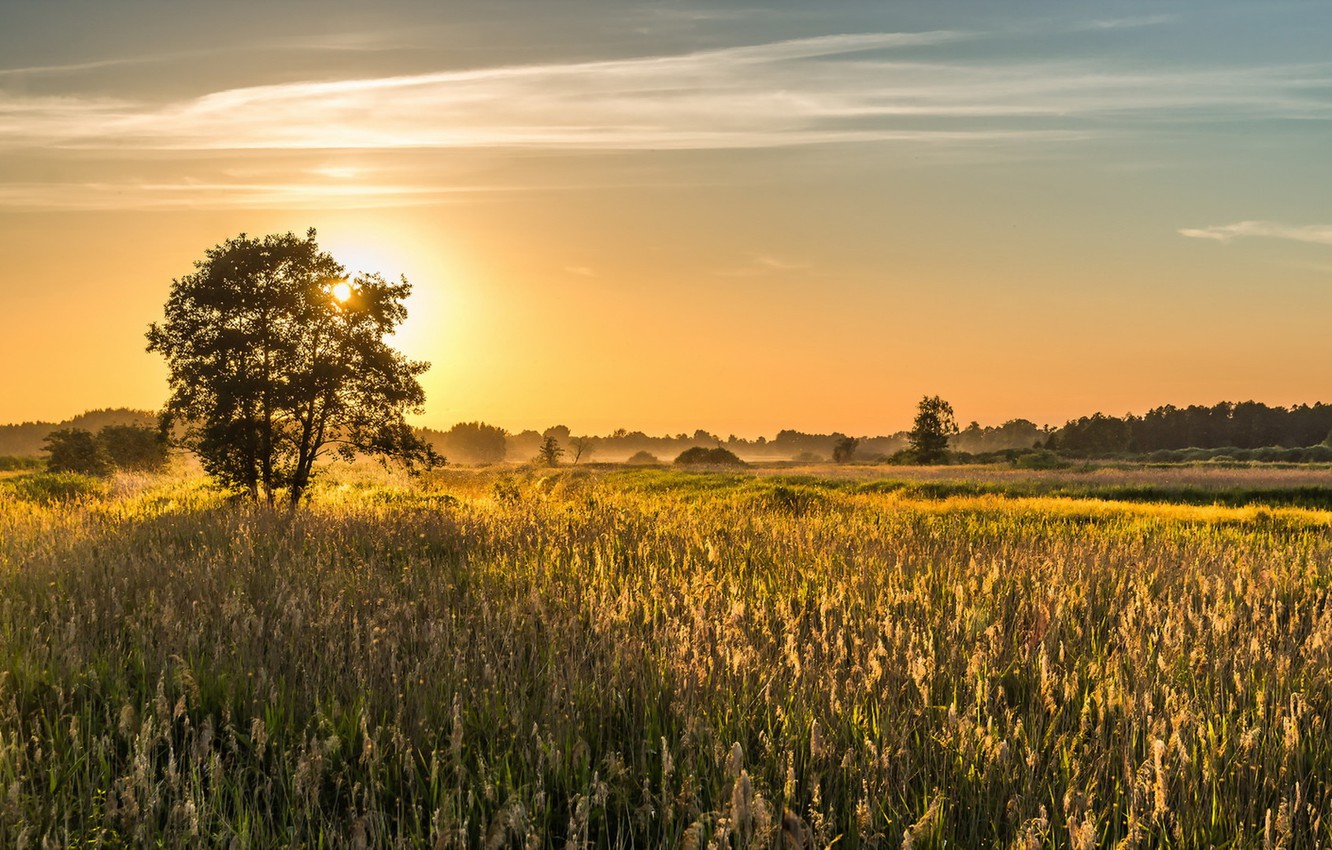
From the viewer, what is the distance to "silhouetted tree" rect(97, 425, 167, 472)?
154 feet

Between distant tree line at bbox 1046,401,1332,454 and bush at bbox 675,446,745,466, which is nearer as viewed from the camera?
bush at bbox 675,446,745,466

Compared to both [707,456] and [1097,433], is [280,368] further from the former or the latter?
[1097,433]

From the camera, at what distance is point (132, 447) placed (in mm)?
48688

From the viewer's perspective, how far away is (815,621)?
19.2 feet

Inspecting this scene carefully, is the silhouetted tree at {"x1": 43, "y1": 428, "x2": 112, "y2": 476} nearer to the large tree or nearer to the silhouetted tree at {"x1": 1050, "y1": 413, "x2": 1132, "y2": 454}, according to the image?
the large tree

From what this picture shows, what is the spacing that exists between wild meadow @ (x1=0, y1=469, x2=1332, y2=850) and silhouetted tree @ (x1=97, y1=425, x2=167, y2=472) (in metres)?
46.1

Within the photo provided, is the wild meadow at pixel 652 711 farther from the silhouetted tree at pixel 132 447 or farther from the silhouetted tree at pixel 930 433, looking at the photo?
the silhouetted tree at pixel 930 433

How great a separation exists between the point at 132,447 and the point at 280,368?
37.8 meters

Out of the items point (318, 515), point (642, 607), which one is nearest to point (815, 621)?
point (642, 607)

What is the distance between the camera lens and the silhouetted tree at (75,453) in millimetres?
38594

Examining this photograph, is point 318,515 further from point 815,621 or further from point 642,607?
point 815,621

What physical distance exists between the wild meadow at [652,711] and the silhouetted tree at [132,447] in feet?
151

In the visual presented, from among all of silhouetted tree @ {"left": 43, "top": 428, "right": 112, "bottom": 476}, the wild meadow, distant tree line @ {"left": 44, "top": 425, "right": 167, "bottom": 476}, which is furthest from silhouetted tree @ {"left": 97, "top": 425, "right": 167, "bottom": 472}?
the wild meadow

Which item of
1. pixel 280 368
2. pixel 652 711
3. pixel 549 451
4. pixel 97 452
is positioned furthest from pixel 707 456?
pixel 652 711
